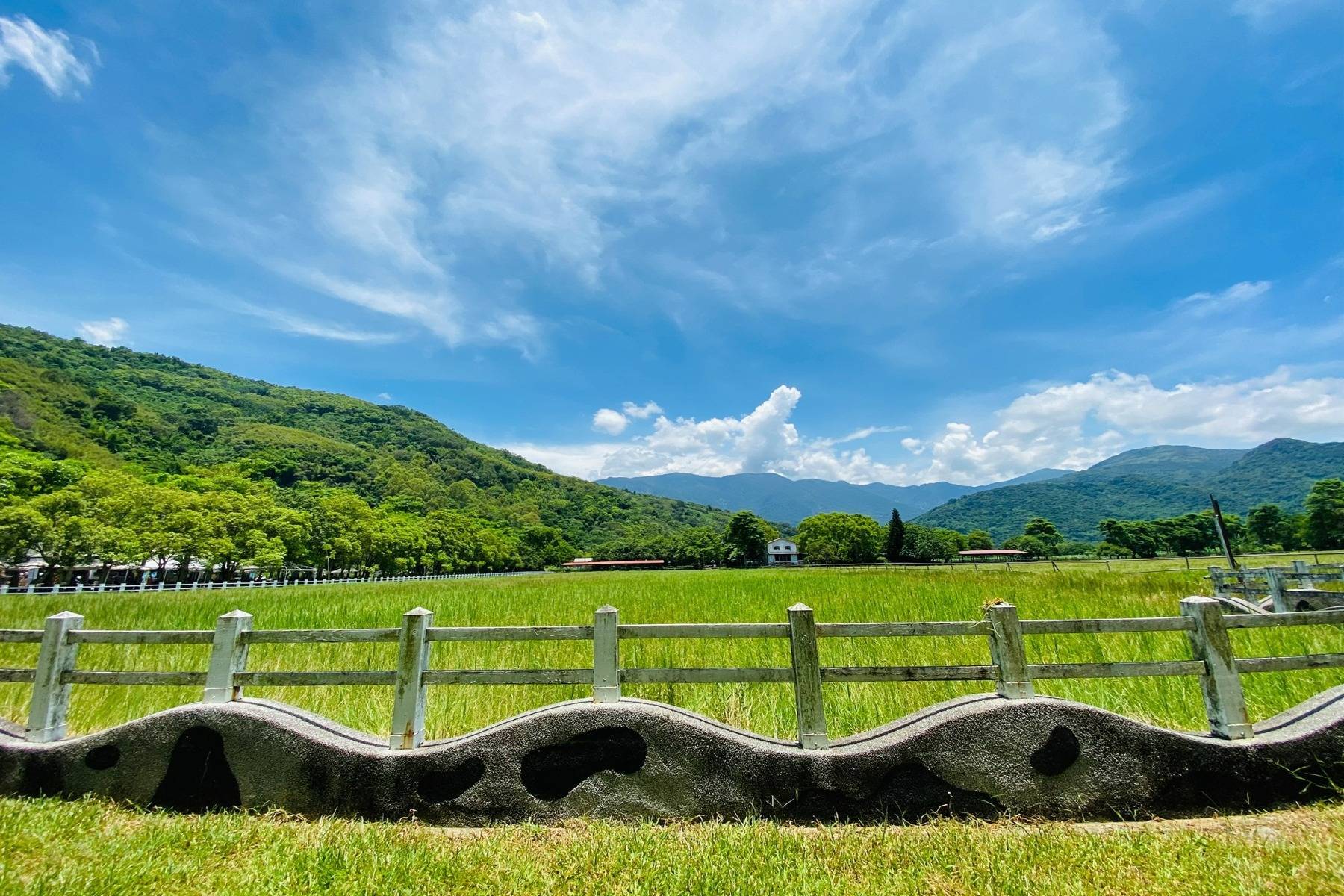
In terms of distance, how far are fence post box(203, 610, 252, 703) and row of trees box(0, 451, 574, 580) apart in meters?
60.0

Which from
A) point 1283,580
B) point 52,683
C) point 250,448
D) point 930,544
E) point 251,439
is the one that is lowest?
point 930,544

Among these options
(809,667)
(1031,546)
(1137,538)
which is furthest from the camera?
(1031,546)

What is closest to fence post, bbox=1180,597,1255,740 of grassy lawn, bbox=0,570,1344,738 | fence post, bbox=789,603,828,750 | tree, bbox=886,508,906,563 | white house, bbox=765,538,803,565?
grassy lawn, bbox=0,570,1344,738

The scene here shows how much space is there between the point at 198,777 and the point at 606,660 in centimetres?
348

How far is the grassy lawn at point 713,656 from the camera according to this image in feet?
22.6

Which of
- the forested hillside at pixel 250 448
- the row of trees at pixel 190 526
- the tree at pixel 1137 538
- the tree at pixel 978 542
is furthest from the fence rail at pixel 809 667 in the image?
the tree at pixel 978 542

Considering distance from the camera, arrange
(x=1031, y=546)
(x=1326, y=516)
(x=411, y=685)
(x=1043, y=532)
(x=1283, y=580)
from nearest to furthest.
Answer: (x=411, y=685) < (x=1283, y=580) < (x=1326, y=516) < (x=1031, y=546) < (x=1043, y=532)

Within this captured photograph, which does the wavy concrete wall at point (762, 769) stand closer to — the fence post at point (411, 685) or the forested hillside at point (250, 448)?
the fence post at point (411, 685)

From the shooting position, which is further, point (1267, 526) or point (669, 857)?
point (1267, 526)

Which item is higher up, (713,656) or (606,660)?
(606,660)

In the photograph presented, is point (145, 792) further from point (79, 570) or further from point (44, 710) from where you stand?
point (79, 570)

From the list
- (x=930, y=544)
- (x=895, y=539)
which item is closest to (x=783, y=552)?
(x=930, y=544)

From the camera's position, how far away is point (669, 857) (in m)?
3.76

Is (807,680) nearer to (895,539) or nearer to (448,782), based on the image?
(448,782)
